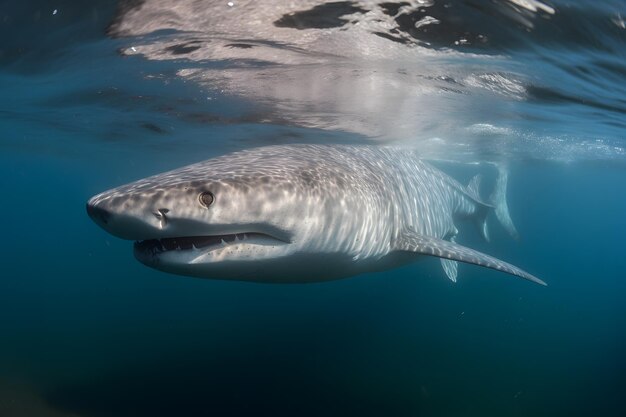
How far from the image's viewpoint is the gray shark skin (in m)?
3.55

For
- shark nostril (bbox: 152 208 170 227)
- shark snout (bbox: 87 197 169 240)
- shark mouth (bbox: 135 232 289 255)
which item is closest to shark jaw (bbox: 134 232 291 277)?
shark mouth (bbox: 135 232 289 255)

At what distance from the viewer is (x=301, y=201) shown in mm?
4520

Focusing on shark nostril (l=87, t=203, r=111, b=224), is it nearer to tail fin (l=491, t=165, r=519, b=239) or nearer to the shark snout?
the shark snout

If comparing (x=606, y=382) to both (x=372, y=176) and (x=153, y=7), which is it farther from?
(x=153, y=7)

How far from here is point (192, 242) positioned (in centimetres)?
381

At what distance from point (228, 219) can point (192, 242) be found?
14.3 inches

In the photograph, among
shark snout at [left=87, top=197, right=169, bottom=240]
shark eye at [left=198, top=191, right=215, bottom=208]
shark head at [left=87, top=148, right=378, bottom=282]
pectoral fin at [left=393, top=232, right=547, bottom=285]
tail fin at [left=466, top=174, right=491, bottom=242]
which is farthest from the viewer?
tail fin at [left=466, top=174, right=491, bottom=242]

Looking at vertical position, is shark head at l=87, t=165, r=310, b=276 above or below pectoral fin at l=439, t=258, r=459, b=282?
above

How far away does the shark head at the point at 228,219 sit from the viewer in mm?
3471

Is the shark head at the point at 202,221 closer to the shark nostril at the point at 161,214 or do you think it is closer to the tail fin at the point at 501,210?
the shark nostril at the point at 161,214

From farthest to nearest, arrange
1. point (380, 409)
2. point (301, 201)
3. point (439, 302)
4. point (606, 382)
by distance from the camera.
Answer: point (439, 302), point (606, 382), point (380, 409), point (301, 201)

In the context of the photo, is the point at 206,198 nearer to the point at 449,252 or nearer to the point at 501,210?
the point at 449,252

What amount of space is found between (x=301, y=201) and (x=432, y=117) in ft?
34.9

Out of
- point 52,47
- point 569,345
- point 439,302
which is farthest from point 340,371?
point 439,302
